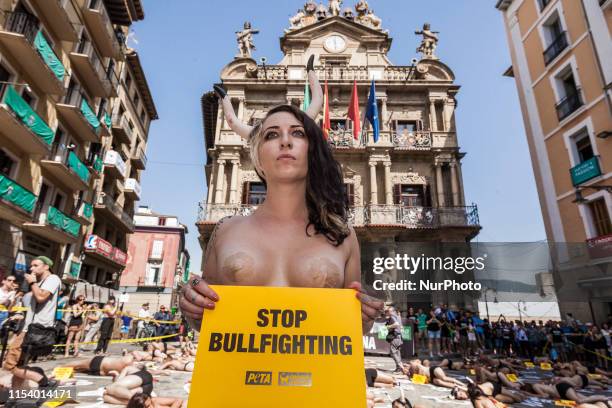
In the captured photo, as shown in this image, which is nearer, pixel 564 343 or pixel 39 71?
pixel 564 343

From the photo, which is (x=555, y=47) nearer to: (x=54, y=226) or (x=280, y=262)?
(x=280, y=262)

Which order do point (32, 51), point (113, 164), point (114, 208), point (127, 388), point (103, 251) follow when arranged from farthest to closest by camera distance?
Result: point (114, 208) → point (113, 164) → point (103, 251) → point (32, 51) → point (127, 388)

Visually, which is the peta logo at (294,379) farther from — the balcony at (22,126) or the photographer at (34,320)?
the balcony at (22,126)

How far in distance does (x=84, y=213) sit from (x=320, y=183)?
2017cm

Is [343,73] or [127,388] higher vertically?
[343,73]

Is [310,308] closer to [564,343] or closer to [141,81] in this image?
[564,343]

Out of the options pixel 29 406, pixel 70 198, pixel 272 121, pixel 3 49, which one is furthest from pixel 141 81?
pixel 272 121

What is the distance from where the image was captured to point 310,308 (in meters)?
1.42

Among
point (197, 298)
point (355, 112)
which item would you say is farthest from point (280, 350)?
point (355, 112)

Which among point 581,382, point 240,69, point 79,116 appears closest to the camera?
point 581,382

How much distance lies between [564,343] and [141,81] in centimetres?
3018

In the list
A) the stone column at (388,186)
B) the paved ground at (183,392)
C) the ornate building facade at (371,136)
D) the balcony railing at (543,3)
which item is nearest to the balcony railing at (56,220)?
the ornate building facade at (371,136)

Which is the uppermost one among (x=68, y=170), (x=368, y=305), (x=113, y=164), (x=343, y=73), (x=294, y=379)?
(x=343, y=73)

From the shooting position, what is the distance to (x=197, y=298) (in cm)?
138
